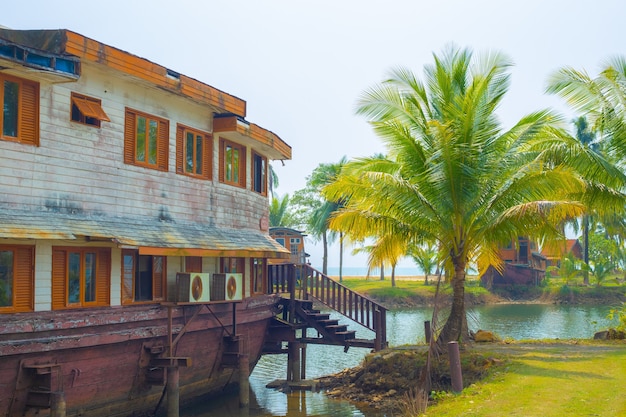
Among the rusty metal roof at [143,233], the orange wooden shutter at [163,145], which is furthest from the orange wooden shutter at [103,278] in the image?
the orange wooden shutter at [163,145]

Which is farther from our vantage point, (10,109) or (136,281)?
(136,281)

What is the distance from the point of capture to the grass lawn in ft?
36.6

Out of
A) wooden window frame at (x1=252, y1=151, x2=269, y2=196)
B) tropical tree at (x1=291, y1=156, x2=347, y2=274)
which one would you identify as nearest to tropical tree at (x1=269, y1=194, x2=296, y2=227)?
tropical tree at (x1=291, y1=156, x2=347, y2=274)

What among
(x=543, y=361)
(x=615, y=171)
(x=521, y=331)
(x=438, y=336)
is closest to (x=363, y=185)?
(x=438, y=336)

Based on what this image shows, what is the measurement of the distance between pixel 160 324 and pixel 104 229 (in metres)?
2.62

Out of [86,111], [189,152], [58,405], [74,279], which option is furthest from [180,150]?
[58,405]

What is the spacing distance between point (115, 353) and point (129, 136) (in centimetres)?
438

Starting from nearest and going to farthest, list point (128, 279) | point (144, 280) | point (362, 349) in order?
point (128, 279), point (144, 280), point (362, 349)

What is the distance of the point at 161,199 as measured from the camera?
15.1 meters

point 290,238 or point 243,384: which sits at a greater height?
point 290,238

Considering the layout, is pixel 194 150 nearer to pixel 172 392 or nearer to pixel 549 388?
pixel 172 392

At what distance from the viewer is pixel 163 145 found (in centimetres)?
1538

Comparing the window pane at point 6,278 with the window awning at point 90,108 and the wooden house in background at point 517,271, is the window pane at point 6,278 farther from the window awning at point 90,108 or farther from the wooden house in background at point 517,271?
the wooden house in background at point 517,271

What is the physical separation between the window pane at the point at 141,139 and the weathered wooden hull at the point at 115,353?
10.3 ft
